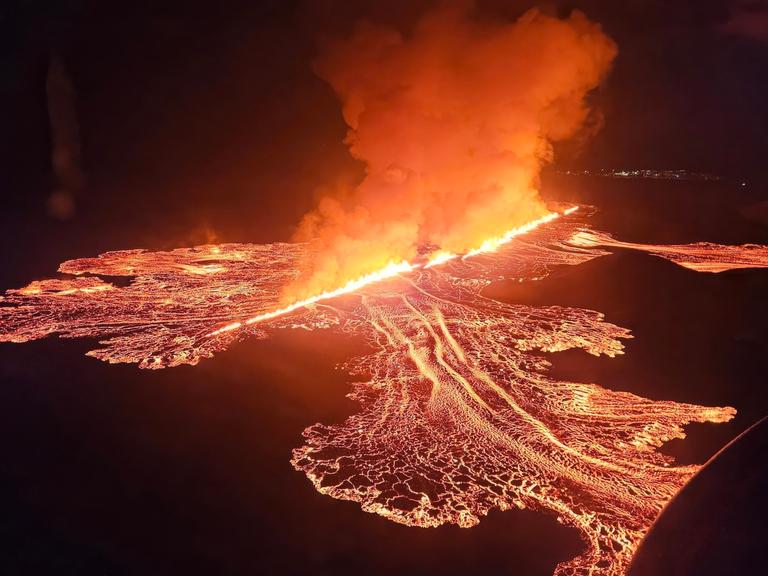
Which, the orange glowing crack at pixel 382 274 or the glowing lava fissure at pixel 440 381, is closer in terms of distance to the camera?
the glowing lava fissure at pixel 440 381

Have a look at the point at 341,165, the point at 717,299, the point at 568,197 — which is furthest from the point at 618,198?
the point at 717,299

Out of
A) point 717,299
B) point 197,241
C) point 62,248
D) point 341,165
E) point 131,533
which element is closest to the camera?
point 131,533

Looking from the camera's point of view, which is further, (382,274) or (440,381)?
(382,274)

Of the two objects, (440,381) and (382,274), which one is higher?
(382,274)

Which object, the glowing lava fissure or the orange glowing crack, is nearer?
the glowing lava fissure

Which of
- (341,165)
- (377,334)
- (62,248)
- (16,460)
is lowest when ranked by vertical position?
(16,460)

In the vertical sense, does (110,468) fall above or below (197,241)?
below

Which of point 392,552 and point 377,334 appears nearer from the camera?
point 392,552

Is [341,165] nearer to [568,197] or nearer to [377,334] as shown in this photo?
[568,197]
